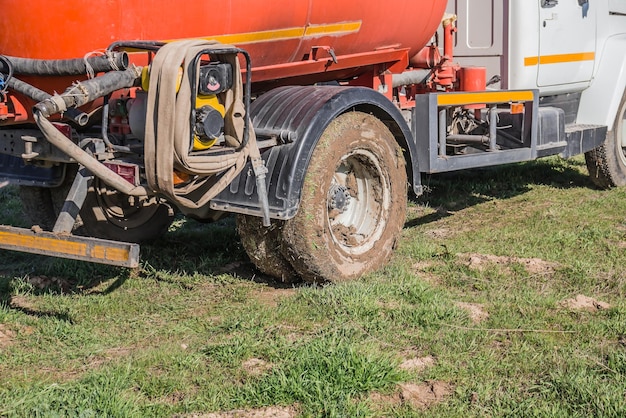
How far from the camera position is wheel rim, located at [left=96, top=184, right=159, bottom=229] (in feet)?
17.4

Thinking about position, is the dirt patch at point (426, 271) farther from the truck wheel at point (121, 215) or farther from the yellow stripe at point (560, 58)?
the yellow stripe at point (560, 58)

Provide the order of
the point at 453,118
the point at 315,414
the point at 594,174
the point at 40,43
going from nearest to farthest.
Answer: the point at 315,414
the point at 40,43
the point at 453,118
the point at 594,174

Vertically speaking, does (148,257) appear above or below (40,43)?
below

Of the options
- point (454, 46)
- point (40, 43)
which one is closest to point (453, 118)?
point (454, 46)

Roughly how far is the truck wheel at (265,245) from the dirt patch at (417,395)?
1415mm

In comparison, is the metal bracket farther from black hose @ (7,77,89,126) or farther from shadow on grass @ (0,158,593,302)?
shadow on grass @ (0,158,593,302)

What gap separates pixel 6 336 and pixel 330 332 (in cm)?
165

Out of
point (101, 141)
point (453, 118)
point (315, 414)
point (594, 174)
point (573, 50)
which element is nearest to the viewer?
point (315, 414)

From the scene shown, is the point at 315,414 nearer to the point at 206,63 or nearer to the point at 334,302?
the point at 334,302

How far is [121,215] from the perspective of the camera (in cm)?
557

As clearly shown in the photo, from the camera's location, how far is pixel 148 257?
566cm

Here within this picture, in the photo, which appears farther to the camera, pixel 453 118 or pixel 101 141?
pixel 453 118

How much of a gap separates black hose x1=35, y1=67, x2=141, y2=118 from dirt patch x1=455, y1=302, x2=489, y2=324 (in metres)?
2.08

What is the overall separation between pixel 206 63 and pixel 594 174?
16.3 ft
